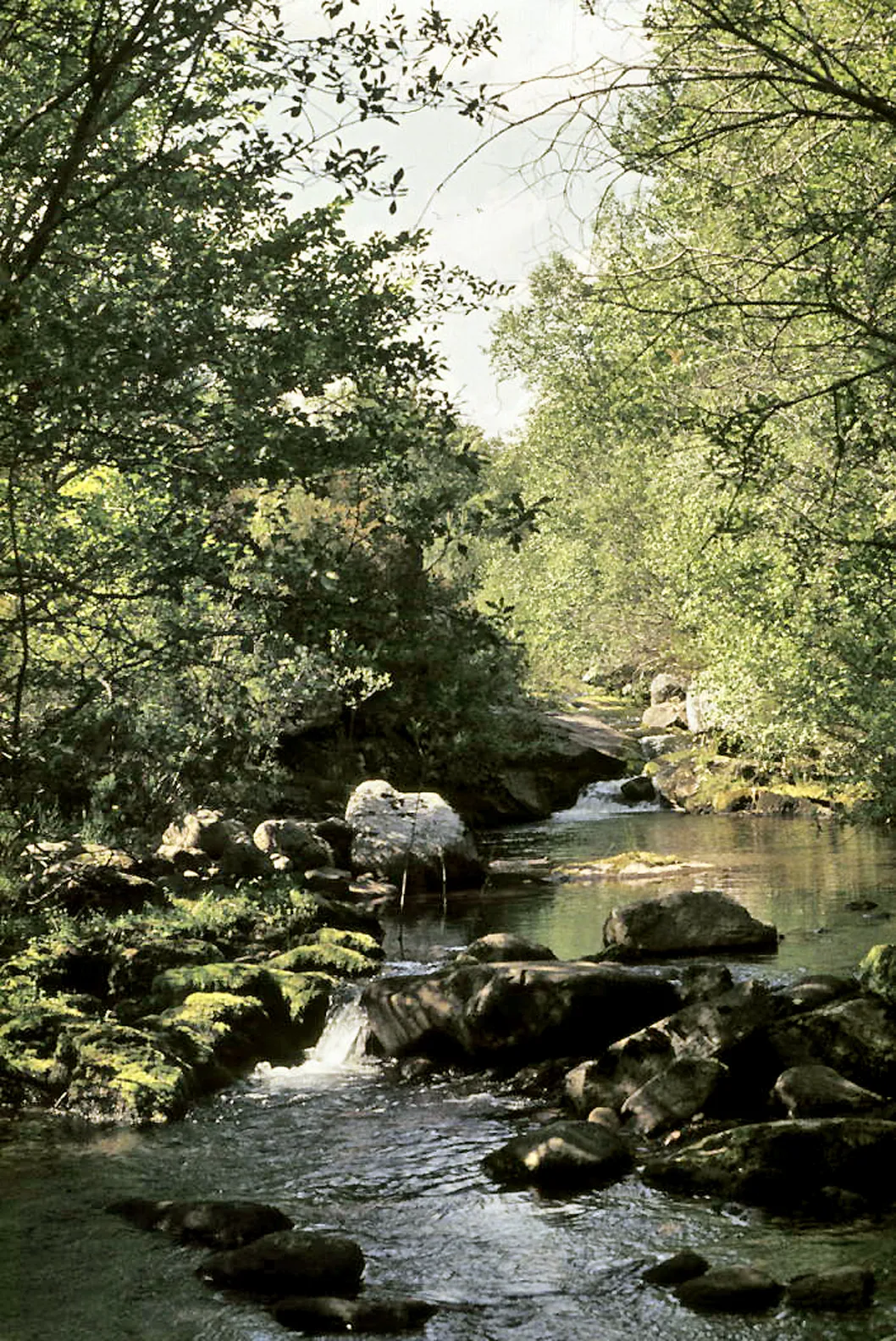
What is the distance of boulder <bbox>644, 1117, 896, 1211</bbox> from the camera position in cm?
895

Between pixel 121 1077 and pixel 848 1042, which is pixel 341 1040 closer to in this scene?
pixel 121 1077

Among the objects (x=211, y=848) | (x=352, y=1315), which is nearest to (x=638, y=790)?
(x=211, y=848)

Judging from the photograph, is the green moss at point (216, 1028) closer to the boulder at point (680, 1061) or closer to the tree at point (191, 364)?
the boulder at point (680, 1061)

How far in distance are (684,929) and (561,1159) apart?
702cm

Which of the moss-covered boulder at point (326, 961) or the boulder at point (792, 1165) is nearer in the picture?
the boulder at point (792, 1165)

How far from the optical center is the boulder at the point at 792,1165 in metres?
8.95

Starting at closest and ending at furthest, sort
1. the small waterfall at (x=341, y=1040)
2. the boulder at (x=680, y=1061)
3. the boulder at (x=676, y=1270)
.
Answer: the boulder at (x=676, y=1270)
the boulder at (x=680, y=1061)
the small waterfall at (x=341, y=1040)

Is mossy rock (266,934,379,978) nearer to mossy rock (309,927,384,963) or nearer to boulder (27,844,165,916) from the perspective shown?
mossy rock (309,927,384,963)

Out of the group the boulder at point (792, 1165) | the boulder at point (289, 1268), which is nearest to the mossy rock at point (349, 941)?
the boulder at point (792, 1165)

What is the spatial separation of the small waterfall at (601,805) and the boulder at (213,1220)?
23744mm

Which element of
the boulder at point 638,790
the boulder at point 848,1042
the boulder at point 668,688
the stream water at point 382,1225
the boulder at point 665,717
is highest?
the boulder at point 668,688

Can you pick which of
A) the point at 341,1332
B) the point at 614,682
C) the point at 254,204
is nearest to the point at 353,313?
the point at 254,204

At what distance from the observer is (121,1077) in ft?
38.2

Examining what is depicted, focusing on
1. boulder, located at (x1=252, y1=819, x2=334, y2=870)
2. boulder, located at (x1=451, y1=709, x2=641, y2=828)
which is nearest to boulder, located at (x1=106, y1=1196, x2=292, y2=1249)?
boulder, located at (x1=252, y1=819, x2=334, y2=870)
